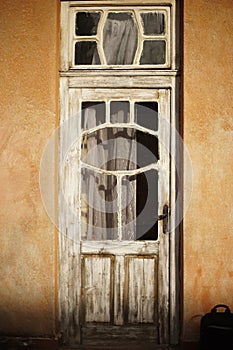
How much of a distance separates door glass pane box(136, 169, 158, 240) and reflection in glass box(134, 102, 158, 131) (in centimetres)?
40

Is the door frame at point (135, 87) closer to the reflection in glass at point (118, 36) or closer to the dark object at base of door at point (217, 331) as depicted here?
the reflection in glass at point (118, 36)

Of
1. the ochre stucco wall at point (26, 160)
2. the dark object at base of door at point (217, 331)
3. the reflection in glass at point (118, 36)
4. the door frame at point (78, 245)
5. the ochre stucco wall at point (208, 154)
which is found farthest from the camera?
the reflection in glass at point (118, 36)

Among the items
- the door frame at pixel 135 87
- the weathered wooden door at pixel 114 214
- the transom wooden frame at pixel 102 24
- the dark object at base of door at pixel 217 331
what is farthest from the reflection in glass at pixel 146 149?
the dark object at base of door at pixel 217 331

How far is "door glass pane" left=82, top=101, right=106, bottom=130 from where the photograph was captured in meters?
5.43

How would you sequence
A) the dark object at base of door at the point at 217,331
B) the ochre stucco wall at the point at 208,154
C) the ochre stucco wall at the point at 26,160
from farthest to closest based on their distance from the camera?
the ochre stucco wall at the point at 26,160, the ochre stucco wall at the point at 208,154, the dark object at base of door at the point at 217,331

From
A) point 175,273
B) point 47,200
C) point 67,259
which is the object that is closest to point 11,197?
point 47,200

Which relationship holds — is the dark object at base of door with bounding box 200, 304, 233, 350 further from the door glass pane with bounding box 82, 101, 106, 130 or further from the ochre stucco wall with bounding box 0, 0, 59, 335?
the door glass pane with bounding box 82, 101, 106, 130

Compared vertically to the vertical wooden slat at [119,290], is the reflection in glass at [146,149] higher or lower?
higher

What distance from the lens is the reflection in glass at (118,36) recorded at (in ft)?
17.8

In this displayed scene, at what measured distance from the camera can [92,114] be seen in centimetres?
544

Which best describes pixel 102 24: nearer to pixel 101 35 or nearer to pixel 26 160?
pixel 101 35

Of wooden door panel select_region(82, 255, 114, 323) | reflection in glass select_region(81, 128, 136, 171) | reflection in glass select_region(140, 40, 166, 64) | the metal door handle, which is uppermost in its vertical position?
reflection in glass select_region(140, 40, 166, 64)

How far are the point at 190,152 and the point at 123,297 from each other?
1.35 metres

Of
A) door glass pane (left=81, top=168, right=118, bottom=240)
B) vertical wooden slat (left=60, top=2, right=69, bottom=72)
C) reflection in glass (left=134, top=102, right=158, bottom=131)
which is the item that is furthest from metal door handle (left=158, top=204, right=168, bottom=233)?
vertical wooden slat (left=60, top=2, right=69, bottom=72)
